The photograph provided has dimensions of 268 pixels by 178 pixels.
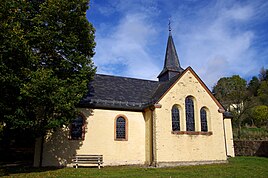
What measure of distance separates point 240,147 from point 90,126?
17998 millimetres

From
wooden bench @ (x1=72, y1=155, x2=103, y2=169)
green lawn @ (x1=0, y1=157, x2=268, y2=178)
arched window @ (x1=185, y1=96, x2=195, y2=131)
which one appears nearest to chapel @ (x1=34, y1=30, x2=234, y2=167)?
arched window @ (x1=185, y1=96, x2=195, y2=131)

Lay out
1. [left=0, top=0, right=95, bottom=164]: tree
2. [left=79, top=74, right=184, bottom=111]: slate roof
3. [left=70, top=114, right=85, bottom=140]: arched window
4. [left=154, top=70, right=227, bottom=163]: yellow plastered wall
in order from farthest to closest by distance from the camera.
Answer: [left=79, top=74, right=184, bottom=111]: slate roof → [left=154, top=70, right=227, bottom=163]: yellow plastered wall → [left=70, top=114, right=85, bottom=140]: arched window → [left=0, top=0, right=95, bottom=164]: tree

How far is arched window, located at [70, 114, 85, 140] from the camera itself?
1729 cm

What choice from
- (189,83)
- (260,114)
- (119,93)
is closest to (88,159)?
(119,93)

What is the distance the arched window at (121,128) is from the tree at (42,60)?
5.47 m

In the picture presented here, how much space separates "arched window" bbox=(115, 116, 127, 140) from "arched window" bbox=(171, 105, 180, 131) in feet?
12.9

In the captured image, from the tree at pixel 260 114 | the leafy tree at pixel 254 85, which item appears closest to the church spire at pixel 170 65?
the tree at pixel 260 114

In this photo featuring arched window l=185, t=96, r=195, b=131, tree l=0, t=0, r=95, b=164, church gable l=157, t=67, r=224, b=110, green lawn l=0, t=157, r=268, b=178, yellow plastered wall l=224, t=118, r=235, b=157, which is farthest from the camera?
yellow plastered wall l=224, t=118, r=235, b=157

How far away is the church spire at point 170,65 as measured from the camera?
23.5 m

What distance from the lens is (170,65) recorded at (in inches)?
944

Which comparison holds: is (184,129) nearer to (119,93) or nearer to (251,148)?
(119,93)

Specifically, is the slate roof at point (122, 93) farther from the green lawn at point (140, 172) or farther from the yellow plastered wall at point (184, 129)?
the green lawn at point (140, 172)

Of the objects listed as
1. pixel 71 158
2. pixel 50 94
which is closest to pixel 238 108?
pixel 71 158

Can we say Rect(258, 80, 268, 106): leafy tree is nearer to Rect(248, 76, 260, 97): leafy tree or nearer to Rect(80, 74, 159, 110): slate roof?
Rect(248, 76, 260, 97): leafy tree
